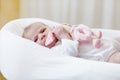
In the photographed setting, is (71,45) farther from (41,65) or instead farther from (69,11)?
(69,11)

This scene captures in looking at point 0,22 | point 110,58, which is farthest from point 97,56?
point 0,22

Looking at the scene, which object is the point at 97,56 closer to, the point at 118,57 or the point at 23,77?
the point at 118,57

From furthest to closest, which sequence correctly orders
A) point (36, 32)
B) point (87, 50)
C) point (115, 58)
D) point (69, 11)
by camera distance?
point (69, 11), point (36, 32), point (87, 50), point (115, 58)

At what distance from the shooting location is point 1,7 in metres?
2.07

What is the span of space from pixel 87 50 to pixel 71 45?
0.11 meters

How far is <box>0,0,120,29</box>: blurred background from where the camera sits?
203cm

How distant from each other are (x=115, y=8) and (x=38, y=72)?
3.85 feet

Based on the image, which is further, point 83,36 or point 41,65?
point 83,36

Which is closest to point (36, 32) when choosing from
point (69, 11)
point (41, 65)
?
point (41, 65)

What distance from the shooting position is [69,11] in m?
2.10

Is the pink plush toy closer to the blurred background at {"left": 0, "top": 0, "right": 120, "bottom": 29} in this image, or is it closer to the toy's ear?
the toy's ear

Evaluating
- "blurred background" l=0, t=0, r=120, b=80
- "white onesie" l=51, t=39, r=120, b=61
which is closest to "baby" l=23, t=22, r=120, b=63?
"white onesie" l=51, t=39, r=120, b=61

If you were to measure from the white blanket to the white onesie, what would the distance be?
0.18m

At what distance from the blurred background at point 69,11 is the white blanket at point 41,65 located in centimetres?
83
